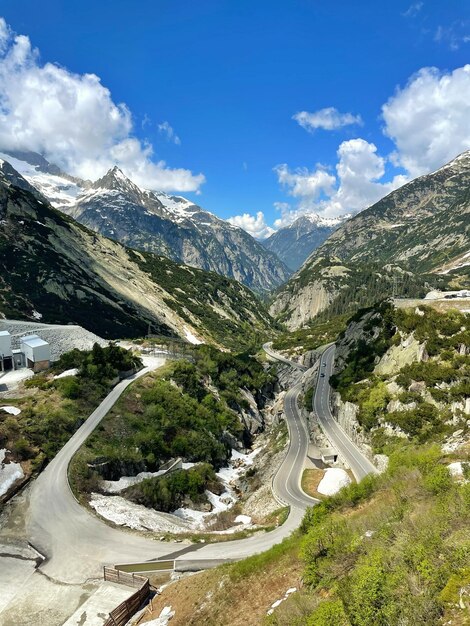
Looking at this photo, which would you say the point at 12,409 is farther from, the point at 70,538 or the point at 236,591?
the point at 236,591

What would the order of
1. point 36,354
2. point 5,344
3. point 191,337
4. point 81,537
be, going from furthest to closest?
point 191,337 < point 5,344 < point 36,354 < point 81,537

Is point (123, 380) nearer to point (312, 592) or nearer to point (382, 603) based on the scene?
point (312, 592)

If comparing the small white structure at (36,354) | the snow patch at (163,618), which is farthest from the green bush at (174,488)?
the small white structure at (36,354)

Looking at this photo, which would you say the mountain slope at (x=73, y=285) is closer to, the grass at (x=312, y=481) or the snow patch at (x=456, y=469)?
the grass at (x=312, y=481)

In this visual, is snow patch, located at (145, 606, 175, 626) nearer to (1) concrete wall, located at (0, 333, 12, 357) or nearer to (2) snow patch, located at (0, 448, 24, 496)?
(2) snow patch, located at (0, 448, 24, 496)

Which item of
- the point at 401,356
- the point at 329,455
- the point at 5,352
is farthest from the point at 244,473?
the point at 5,352

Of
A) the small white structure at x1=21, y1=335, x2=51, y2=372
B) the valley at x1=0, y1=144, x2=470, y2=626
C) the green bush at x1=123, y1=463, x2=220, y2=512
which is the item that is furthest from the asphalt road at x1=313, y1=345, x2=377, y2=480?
the small white structure at x1=21, y1=335, x2=51, y2=372
